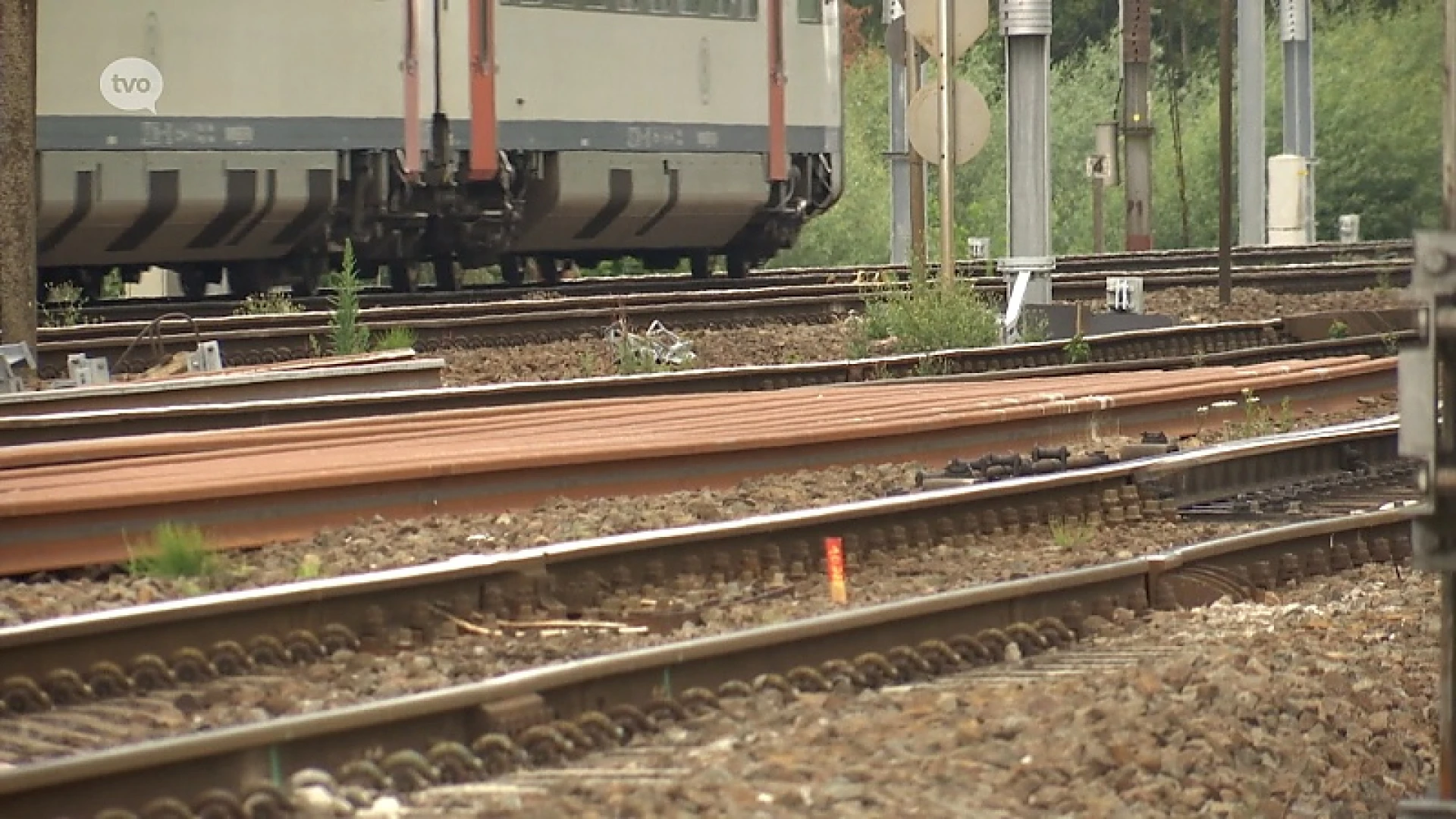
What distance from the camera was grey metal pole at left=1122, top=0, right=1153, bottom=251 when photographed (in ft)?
101

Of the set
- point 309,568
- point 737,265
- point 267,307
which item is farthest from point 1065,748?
point 737,265

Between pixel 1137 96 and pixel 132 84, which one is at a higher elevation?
pixel 1137 96

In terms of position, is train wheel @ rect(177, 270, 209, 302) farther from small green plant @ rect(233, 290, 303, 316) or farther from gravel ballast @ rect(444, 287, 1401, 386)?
gravel ballast @ rect(444, 287, 1401, 386)

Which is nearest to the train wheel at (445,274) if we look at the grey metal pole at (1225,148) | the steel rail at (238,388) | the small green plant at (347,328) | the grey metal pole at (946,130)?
the grey metal pole at (1225,148)

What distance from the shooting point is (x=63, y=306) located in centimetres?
2138

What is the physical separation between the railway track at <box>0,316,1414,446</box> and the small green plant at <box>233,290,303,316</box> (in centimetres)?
498

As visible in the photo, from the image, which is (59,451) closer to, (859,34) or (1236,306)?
(1236,306)

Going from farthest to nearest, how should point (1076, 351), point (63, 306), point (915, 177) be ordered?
1. point (915, 177)
2. point (63, 306)
3. point (1076, 351)

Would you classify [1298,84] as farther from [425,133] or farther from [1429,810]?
[1429,810]

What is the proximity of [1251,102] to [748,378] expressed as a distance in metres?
22.8

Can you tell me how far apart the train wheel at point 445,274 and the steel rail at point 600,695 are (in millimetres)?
16121

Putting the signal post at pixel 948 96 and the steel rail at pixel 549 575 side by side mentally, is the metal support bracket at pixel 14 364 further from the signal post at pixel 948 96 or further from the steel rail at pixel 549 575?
the steel rail at pixel 549 575

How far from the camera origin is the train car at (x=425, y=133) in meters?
20.0

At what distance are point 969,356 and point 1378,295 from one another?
28.8 ft
